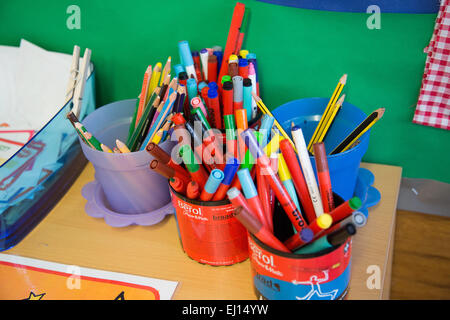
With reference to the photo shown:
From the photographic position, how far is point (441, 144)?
0.65 m

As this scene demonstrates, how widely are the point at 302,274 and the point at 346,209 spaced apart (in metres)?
0.08

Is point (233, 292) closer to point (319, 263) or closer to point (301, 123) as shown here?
point (319, 263)

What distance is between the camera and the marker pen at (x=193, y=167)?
478 millimetres

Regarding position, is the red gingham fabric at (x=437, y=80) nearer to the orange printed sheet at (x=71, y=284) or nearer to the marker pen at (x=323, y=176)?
the marker pen at (x=323, y=176)

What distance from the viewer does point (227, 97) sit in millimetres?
526

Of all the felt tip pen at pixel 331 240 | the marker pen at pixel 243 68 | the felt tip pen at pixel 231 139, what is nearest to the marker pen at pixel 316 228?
the felt tip pen at pixel 331 240

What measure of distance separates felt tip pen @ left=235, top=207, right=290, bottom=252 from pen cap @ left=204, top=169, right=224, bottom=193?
0.06m

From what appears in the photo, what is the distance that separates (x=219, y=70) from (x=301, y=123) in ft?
0.48

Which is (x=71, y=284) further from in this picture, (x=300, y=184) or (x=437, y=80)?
(x=437, y=80)

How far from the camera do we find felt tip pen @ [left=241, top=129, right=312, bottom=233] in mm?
438

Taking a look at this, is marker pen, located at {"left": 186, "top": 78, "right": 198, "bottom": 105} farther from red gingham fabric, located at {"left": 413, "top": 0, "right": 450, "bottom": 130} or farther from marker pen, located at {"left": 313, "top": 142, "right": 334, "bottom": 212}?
red gingham fabric, located at {"left": 413, "top": 0, "right": 450, "bottom": 130}
